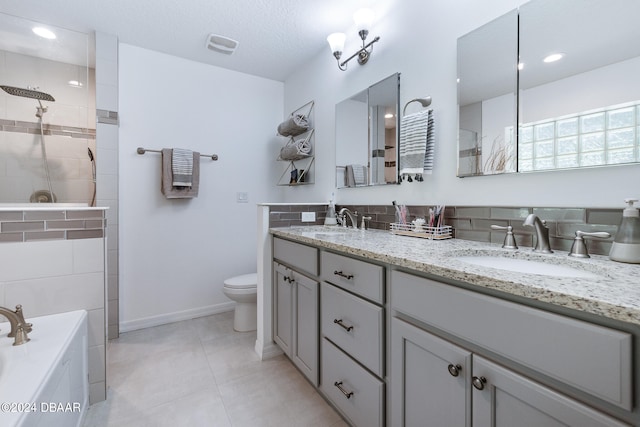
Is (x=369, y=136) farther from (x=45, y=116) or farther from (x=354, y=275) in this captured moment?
(x=45, y=116)

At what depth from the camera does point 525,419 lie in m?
0.65

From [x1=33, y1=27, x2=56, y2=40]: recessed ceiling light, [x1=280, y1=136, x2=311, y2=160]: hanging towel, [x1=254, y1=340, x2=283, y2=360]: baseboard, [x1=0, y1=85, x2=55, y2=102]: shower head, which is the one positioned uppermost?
[x1=33, y1=27, x2=56, y2=40]: recessed ceiling light

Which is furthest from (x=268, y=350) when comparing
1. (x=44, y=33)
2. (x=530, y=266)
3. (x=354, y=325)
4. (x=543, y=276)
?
(x=44, y=33)

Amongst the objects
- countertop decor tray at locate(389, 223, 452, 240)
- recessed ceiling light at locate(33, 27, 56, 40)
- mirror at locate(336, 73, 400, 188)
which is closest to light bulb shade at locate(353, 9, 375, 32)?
mirror at locate(336, 73, 400, 188)

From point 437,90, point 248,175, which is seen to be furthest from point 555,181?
point 248,175

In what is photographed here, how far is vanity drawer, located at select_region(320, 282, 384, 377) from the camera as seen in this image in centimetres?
109

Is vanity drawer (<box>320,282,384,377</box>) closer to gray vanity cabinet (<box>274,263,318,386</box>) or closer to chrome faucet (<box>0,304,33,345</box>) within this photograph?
gray vanity cabinet (<box>274,263,318,386</box>)

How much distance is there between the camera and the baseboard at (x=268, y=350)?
6.51 feet

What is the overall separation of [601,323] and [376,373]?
76 centimetres

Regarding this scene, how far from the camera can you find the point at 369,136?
2.04 meters

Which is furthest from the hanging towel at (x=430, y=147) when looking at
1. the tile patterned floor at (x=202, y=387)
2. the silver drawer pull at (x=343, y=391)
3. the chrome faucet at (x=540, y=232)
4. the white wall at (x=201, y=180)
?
the white wall at (x=201, y=180)

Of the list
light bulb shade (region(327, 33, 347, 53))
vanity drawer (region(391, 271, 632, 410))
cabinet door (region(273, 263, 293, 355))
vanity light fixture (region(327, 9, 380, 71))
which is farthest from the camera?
light bulb shade (region(327, 33, 347, 53))

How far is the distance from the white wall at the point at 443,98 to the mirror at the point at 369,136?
0.07 m

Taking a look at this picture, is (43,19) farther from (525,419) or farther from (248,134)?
(525,419)
